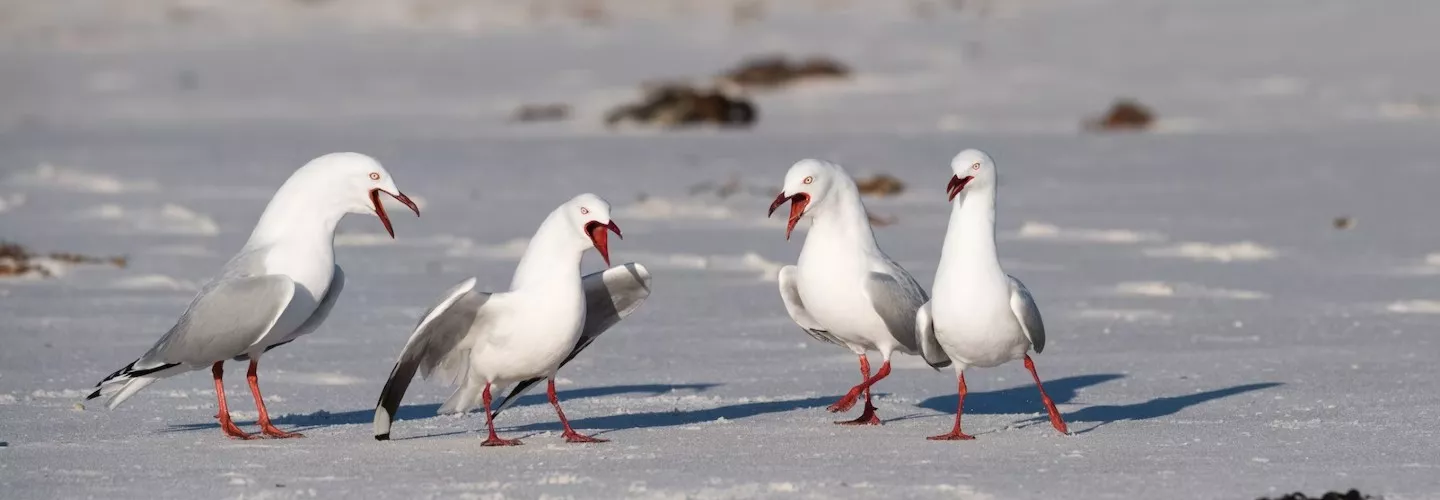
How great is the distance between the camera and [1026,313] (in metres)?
6.98

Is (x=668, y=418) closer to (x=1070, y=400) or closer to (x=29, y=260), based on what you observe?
(x=1070, y=400)

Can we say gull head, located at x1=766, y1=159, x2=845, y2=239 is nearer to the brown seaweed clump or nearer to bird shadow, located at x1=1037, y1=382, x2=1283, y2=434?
bird shadow, located at x1=1037, y1=382, x2=1283, y2=434

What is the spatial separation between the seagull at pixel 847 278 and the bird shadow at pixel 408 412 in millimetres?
861

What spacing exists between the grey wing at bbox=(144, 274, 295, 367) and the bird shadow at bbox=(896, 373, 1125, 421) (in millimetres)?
2392

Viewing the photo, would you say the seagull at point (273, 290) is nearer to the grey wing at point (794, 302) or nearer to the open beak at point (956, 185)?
the grey wing at point (794, 302)

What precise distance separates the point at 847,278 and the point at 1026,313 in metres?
0.78

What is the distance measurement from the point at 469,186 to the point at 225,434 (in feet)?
30.7

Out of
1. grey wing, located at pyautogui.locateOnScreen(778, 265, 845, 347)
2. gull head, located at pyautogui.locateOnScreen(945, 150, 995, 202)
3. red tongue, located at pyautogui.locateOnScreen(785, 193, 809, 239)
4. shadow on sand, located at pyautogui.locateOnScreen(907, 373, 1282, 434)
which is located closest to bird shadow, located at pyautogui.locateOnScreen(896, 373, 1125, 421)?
shadow on sand, located at pyautogui.locateOnScreen(907, 373, 1282, 434)

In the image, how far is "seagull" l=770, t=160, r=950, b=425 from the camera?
7473mm

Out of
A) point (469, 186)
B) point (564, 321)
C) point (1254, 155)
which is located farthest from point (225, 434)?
point (1254, 155)

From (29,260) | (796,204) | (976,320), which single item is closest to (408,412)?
(796,204)

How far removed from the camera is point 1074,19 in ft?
96.4

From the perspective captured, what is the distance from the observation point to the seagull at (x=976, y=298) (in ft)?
22.7

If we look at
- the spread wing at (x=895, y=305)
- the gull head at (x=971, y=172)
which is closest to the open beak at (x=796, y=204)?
the spread wing at (x=895, y=305)
